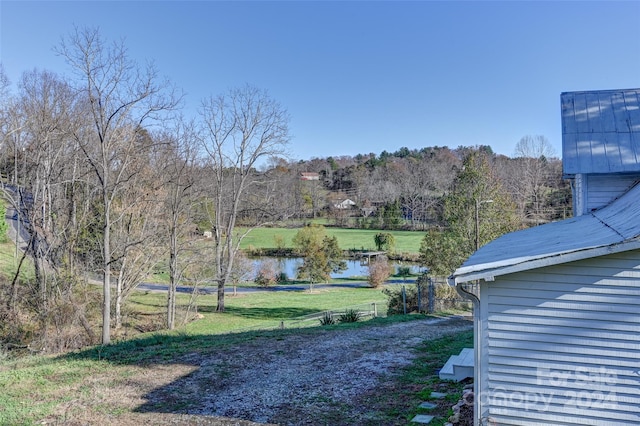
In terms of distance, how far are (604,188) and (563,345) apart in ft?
17.5

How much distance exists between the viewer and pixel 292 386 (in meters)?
7.79

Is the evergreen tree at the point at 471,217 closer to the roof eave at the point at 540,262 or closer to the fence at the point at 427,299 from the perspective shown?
the fence at the point at 427,299

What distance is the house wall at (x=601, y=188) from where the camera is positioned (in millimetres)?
8852

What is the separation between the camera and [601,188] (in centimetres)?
901

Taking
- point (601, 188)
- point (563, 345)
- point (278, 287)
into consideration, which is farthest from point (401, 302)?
point (278, 287)

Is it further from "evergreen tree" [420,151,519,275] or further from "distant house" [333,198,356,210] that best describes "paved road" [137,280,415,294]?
"distant house" [333,198,356,210]

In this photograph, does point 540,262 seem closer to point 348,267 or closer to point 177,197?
point 177,197

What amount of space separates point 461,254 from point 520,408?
48.8 feet

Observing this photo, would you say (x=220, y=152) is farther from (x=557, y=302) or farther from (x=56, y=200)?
(x=557, y=302)

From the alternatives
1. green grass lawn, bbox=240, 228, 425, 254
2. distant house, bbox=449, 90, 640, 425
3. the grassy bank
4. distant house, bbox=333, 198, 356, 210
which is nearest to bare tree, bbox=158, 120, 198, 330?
the grassy bank

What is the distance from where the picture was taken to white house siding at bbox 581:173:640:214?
885 centimetres

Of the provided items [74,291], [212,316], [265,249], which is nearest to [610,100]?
[74,291]

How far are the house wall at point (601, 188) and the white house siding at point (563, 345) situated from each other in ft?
15.5

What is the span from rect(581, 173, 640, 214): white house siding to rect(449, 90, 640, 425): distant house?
11.6ft
